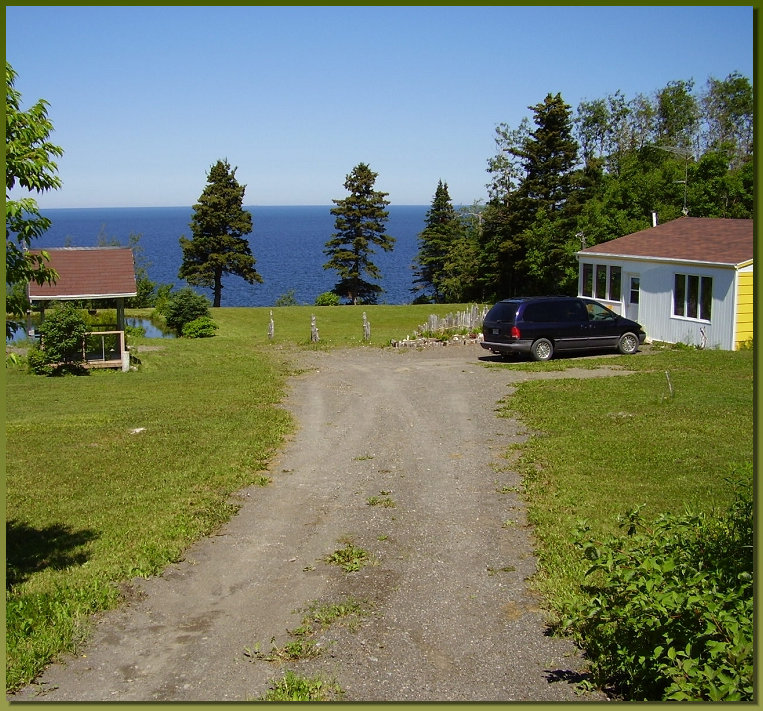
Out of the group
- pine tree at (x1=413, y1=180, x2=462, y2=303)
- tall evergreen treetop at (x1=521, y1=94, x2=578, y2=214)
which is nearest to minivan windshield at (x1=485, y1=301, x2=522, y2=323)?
tall evergreen treetop at (x1=521, y1=94, x2=578, y2=214)

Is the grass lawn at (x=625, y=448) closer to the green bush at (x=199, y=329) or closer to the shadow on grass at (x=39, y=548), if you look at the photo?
the shadow on grass at (x=39, y=548)

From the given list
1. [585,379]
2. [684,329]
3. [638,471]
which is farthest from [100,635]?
[684,329]

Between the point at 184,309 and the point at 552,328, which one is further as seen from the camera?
the point at 184,309

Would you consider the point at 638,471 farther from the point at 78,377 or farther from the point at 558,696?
the point at 78,377

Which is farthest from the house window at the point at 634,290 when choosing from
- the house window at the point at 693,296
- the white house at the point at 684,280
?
the house window at the point at 693,296

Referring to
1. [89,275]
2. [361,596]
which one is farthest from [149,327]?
[361,596]

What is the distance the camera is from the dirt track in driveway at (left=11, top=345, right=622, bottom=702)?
5910 mm

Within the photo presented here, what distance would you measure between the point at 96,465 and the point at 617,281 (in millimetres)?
22740

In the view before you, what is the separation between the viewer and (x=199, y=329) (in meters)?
35.8

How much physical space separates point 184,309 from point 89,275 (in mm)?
10804

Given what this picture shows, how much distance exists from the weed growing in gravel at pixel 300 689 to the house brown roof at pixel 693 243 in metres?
21.5

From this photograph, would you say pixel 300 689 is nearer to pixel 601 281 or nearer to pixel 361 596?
pixel 361 596

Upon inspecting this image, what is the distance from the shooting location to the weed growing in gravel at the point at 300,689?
5.61 meters

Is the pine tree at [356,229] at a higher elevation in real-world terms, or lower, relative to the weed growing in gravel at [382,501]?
higher
